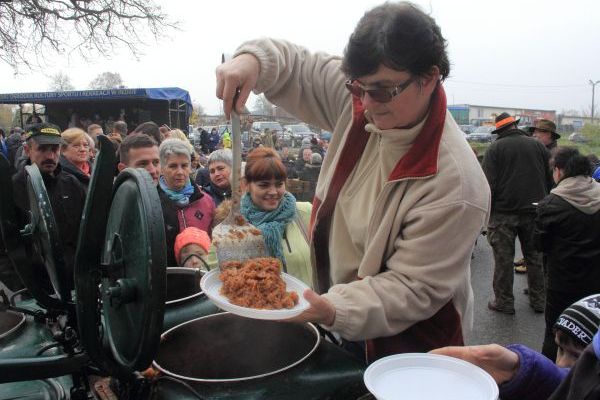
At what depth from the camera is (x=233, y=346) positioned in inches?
67.4

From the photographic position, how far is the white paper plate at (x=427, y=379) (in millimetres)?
849

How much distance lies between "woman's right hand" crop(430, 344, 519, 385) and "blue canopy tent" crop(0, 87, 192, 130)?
1346 cm

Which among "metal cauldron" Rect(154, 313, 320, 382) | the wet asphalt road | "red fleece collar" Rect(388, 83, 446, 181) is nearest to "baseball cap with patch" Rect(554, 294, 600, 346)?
"red fleece collar" Rect(388, 83, 446, 181)

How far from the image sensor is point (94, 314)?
1.10 metres

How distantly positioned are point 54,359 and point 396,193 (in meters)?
1.01

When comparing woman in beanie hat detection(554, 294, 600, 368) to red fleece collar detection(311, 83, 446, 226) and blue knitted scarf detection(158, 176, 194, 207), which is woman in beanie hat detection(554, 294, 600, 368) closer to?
red fleece collar detection(311, 83, 446, 226)

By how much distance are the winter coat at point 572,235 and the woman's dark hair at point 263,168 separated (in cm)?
205

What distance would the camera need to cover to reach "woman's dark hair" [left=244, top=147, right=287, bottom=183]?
2.50 metres

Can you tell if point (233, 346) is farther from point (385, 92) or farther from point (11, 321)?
point (385, 92)

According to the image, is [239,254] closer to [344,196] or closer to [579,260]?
[344,196]

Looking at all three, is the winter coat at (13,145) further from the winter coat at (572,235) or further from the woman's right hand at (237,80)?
the winter coat at (572,235)

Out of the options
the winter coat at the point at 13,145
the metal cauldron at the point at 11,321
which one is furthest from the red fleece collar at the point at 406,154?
the winter coat at the point at 13,145

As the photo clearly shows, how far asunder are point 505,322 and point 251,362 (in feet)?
10.5

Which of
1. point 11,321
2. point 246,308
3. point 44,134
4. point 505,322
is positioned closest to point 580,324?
point 246,308
